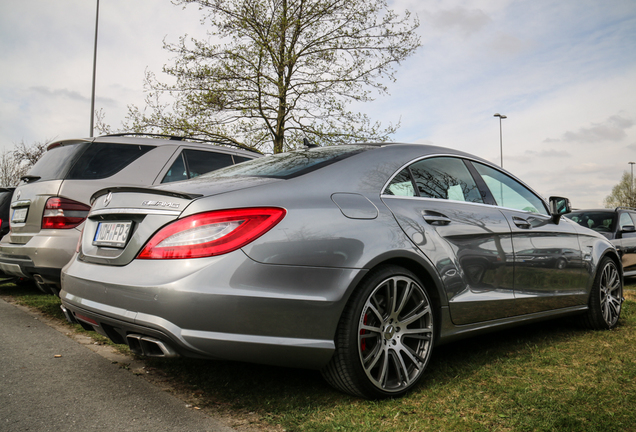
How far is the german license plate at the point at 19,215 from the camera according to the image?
498 cm

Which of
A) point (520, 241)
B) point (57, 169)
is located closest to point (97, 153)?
point (57, 169)

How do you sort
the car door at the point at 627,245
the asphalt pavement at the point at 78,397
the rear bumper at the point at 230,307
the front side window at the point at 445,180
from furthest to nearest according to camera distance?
the car door at the point at 627,245, the front side window at the point at 445,180, the asphalt pavement at the point at 78,397, the rear bumper at the point at 230,307

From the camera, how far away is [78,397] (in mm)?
2850

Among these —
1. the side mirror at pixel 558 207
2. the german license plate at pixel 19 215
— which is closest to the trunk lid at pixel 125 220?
the german license plate at pixel 19 215

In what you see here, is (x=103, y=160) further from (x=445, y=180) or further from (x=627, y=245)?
(x=627, y=245)

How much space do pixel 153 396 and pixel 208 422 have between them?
1.70ft

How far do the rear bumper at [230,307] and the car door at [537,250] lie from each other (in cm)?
175

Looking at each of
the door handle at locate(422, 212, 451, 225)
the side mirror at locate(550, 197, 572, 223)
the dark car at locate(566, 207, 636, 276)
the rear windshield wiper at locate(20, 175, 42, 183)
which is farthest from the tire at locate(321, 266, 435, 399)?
the dark car at locate(566, 207, 636, 276)

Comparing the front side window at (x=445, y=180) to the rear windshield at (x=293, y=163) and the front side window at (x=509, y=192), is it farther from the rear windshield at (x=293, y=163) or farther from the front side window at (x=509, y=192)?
the rear windshield at (x=293, y=163)

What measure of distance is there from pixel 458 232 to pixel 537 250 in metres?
1.05

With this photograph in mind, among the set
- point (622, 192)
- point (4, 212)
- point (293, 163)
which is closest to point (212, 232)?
point (293, 163)

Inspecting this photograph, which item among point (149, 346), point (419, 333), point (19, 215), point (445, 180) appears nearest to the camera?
point (149, 346)

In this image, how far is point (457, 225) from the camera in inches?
132

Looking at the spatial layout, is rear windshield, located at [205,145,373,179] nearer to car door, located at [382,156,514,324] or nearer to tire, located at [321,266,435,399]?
car door, located at [382,156,514,324]
